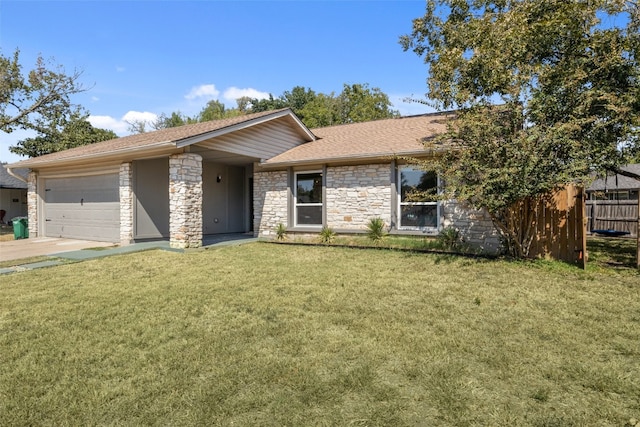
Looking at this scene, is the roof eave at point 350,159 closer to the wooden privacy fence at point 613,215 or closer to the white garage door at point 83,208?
the white garage door at point 83,208

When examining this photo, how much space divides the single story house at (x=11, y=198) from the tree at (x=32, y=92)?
5.40m

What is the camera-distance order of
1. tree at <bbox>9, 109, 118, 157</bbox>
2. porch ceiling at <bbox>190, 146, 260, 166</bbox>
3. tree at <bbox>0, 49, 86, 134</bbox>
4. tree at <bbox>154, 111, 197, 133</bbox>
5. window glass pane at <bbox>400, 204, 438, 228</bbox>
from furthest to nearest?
tree at <bbox>154, 111, 197, 133</bbox> < tree at <bbox>9, 109, 118, 157</bbox> < tree at <bbox>0, 49, 86, 134</bbox> < porch ceiling at <bbox>190, 146, 260, 166</bbox> < window glass pane at <bbox>400, 204, 438, 228</bbox>

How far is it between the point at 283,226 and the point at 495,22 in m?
8.12

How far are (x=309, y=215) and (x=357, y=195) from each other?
189 centimetres

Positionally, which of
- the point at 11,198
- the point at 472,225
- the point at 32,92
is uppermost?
the point at 32,92

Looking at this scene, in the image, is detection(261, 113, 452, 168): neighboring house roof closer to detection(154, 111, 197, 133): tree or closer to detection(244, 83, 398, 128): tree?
detection(244, 83, 398, 128): tree

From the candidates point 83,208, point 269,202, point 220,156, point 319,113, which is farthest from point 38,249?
point 319,113

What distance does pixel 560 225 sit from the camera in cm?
781

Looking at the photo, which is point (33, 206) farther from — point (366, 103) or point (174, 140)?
point (366, 103)

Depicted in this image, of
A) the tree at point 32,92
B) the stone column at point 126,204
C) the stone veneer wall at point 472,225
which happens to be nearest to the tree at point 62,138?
the tree at point 32,92

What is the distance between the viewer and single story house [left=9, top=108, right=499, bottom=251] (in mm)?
9750

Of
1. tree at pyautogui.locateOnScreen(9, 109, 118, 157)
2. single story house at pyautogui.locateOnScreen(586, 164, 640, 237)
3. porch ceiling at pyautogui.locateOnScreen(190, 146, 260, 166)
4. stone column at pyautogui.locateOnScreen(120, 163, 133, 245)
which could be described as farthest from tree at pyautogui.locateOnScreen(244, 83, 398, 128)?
stone column at pyautogui.locateOnScreen(120, 163, 133, 245)

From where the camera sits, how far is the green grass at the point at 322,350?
8.09 feet

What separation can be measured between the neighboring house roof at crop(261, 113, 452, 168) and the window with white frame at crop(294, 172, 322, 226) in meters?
0.73
